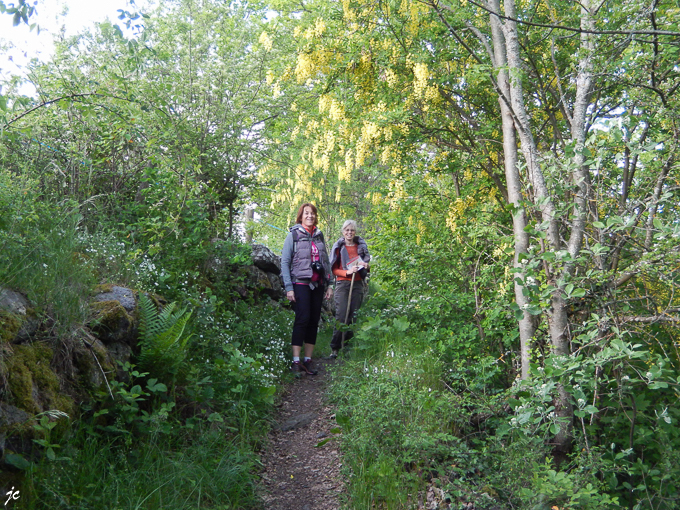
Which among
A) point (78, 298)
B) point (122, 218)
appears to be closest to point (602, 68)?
point (78, 298)

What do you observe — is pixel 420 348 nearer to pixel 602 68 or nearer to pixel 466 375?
pixel 466 375

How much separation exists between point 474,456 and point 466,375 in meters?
1.60

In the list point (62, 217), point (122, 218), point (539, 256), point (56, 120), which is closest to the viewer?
point (539, 256)

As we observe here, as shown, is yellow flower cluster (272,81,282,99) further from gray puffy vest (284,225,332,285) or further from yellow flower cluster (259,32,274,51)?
gray puffy vest (284,225,332,285)

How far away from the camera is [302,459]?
171 inches

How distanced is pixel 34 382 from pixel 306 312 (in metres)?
3.55

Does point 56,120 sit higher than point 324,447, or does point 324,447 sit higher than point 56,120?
point 56,120

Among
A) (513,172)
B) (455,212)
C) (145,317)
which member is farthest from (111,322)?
(455,212)

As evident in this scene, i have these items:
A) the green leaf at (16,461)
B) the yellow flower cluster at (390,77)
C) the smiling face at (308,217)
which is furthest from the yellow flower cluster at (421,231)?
the green leaf at (16,461)

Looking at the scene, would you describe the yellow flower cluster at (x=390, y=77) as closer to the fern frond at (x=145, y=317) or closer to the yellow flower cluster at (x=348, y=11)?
the yellow flower cluster at (x=348, y=11)

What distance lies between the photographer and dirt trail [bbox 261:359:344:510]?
3.75 m

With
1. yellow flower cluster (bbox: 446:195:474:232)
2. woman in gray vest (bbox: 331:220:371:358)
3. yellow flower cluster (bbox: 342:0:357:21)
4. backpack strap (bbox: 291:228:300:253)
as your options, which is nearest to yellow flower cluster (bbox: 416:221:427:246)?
yellow flower cluster (bbox: 446:195:474:232)

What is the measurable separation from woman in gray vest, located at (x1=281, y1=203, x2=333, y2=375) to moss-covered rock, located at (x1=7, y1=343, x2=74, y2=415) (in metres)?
3.25

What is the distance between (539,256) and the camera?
3617 millimetres
